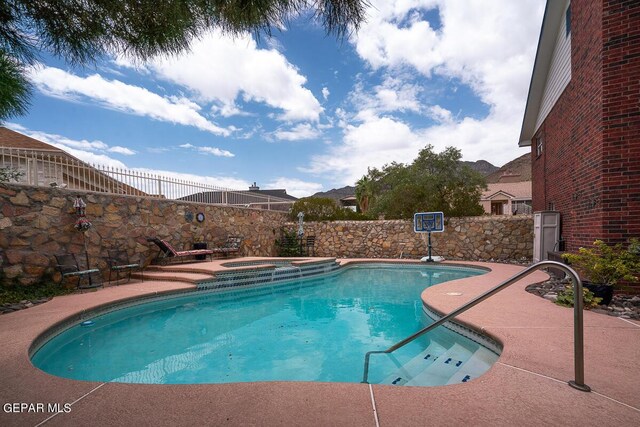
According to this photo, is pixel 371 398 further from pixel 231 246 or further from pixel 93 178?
pixel 231 246

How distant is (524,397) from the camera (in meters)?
2.06

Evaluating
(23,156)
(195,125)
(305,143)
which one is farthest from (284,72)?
(305,143)

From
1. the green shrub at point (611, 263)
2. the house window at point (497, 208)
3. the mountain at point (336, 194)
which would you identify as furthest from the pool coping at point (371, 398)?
the mountain at point (336, 194)

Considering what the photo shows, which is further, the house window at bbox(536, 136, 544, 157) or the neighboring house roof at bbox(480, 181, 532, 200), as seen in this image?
the neighboring house roof at bbox(480, 181, 532, 200)

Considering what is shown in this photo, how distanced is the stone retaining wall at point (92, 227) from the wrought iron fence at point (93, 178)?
11.7 inches

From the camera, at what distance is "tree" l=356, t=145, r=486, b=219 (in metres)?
14.8

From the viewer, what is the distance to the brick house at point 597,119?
15.5 feet

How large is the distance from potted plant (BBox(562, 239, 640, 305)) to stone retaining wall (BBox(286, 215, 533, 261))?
6.77 metres

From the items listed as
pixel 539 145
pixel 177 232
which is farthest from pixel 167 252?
pixel 539 145

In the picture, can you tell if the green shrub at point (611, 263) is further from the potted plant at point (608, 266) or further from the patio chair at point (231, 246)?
the patio chair at point (231, 246)

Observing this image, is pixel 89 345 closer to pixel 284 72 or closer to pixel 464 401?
pixel 464 401

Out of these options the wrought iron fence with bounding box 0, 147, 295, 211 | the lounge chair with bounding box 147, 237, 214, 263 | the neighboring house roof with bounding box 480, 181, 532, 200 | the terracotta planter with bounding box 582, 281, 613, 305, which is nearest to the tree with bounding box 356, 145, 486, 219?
the neighboring house roof with bounding box 480, 181, 532, 200

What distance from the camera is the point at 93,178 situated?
7461 mm

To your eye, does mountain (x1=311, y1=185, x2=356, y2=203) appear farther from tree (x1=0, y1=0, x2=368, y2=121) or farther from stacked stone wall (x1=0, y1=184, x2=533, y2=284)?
tree (x1=0, y1=0, x2=368, y2=121)
